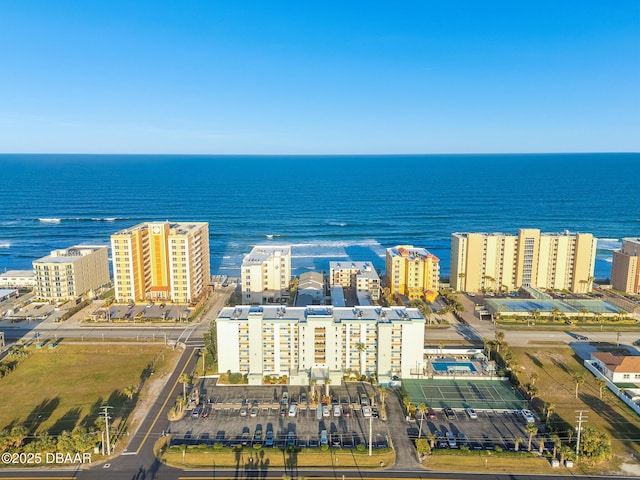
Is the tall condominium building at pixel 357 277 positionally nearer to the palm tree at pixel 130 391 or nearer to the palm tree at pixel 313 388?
the palm tree at pixel 313 388

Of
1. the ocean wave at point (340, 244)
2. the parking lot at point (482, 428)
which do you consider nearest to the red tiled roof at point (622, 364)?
the parking lot at point (482, 428)

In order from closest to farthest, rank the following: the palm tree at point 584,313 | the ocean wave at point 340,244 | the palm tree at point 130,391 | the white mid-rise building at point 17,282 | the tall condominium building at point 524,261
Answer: the palm tree at point 130,391 → the palm tree at point 584,313 → the tall condominium building at point 524,261 → the white mid-rise building at point 17,282 → the ocean wave at point 340,244

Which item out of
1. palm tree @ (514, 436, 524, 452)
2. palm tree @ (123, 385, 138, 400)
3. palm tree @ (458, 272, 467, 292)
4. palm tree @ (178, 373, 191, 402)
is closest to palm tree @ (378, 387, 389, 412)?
palm tree @ (514, 436, 524, 452)

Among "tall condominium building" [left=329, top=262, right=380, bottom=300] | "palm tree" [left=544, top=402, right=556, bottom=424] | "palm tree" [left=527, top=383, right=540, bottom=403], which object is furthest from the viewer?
"tall condominium building" [left=329, top=262, right=380, bottom=300]

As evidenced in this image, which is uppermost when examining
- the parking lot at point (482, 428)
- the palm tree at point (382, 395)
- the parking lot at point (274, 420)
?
the palm tree at point (382, 395)

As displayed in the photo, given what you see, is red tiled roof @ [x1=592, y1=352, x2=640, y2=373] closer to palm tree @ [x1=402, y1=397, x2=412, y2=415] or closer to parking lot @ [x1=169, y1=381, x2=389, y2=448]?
palm tree @ [x1=402, y1=397, x2=412, y2=415]

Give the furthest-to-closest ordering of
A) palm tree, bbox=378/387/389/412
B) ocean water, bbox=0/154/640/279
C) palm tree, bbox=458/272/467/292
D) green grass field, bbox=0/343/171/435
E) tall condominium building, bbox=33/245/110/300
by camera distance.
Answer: ocean water, bbox=0/154/640/279, palm tree, bbox=458/272/467/292, tall condominium building, bbox=33/245/110/300, palm tree, bbox=378/387/389/412, green grass field, bbox=0/343/171/435

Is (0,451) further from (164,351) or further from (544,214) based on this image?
(544,214)
